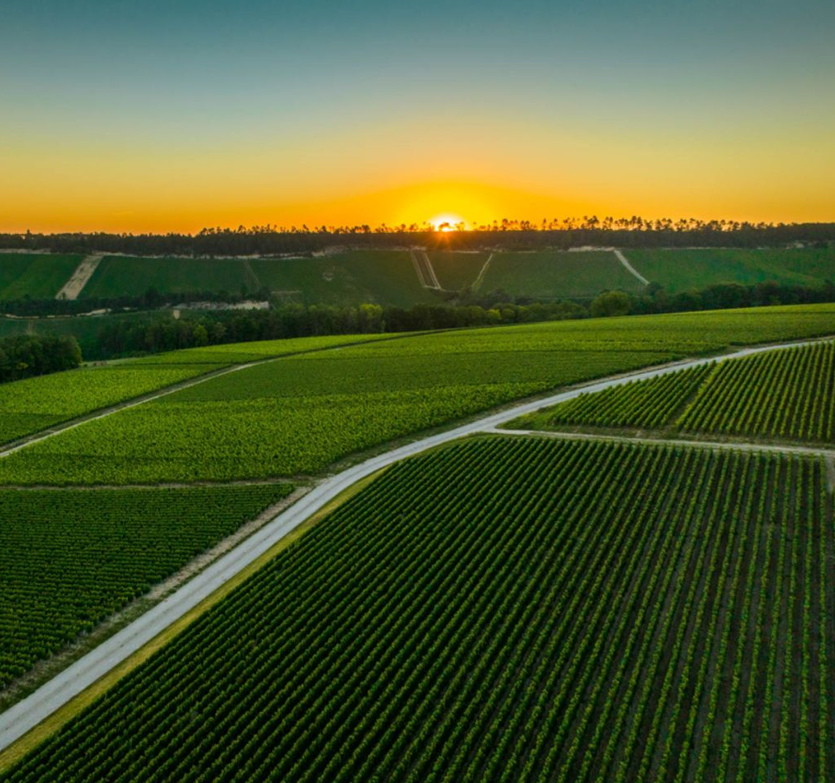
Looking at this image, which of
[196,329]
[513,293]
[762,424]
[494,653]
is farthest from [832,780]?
[513,293]

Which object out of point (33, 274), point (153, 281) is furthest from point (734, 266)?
point (33, 274)

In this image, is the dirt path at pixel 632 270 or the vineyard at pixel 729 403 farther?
the dirt path at pixel 632 270

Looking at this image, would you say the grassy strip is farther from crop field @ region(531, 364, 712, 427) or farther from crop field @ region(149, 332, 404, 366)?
crop field @ region(149, 332, 404, 366)

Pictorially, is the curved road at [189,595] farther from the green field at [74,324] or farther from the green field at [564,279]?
the green field at [564,279]

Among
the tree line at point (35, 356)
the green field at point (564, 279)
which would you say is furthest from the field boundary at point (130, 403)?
the green field at point (564, 279)

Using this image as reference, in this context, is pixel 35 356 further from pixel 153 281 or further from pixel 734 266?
pixel 734 266
